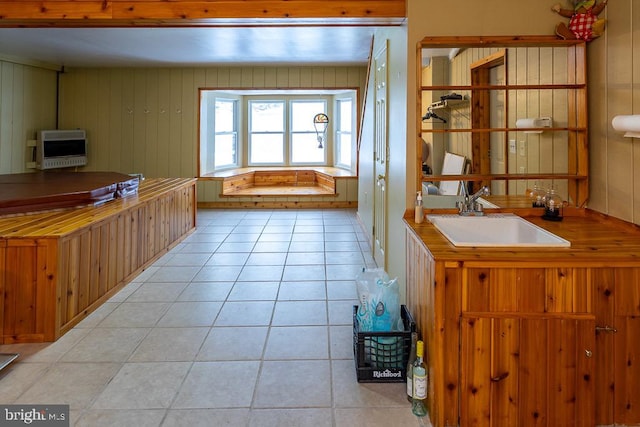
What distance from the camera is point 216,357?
2600mm

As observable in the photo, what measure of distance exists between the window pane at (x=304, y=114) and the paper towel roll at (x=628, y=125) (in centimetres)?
741

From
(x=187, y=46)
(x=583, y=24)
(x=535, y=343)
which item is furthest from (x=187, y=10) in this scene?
(x=187, y=46)

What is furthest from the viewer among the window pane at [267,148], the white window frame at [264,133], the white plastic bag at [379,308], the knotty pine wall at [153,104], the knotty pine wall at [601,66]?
the window pane at [267,148]

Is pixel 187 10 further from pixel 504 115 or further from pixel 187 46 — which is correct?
pixel 187 46

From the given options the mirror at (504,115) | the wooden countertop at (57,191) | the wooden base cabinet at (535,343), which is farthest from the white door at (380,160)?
the wooden countertop at (57,191)

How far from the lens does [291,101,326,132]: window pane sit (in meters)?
9.35

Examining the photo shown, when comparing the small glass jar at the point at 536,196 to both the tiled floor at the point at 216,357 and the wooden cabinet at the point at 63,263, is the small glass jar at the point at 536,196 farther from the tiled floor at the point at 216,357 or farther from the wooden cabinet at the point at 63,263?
the wooden cabinet at the point at 63,263

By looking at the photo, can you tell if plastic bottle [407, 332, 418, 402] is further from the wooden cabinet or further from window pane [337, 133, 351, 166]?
window pane [337, 133, 351, 166]

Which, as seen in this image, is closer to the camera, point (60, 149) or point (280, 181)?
point (60, 149)

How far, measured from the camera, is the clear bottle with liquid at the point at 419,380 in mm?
2012

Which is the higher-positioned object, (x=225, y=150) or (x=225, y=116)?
(x=225, y=116)

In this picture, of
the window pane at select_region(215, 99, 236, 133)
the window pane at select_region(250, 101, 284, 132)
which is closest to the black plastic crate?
the window pane at select_region(215, 99, 236, 133)

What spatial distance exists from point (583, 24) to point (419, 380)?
80.6 inches

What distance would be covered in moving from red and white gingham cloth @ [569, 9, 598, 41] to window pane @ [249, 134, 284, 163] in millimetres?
7232
